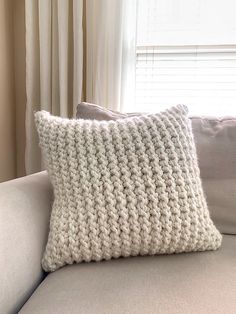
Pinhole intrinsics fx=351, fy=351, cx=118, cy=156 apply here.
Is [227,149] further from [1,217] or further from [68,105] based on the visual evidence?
[68,105]

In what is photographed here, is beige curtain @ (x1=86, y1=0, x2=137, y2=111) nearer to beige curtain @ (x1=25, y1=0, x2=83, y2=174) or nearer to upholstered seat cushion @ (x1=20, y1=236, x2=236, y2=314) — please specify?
beige curtain @ (x1=25, y1=0, x2=83, y2=174)

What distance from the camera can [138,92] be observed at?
165cm

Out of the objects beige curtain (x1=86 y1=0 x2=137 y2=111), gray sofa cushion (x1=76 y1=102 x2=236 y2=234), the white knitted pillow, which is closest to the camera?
the white knitted pillow

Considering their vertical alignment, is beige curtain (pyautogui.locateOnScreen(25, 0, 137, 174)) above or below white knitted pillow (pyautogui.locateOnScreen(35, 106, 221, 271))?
above

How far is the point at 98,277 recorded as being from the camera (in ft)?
2.73

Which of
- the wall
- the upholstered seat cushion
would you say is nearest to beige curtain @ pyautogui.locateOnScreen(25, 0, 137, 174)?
the wall

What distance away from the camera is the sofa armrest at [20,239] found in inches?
30.8

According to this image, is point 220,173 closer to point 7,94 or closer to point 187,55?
point 187,55

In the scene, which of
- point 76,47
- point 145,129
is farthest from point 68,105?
point 145,129

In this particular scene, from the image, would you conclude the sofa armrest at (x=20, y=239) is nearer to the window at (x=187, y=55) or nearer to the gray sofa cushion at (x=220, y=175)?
the gray sofa cushion at (x=220, y=175)

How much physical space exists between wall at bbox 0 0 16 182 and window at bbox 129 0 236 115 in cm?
61

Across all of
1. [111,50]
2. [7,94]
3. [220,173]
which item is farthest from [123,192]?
[7,94]

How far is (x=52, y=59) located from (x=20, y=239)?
3.31 ft

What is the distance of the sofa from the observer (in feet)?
2.40
